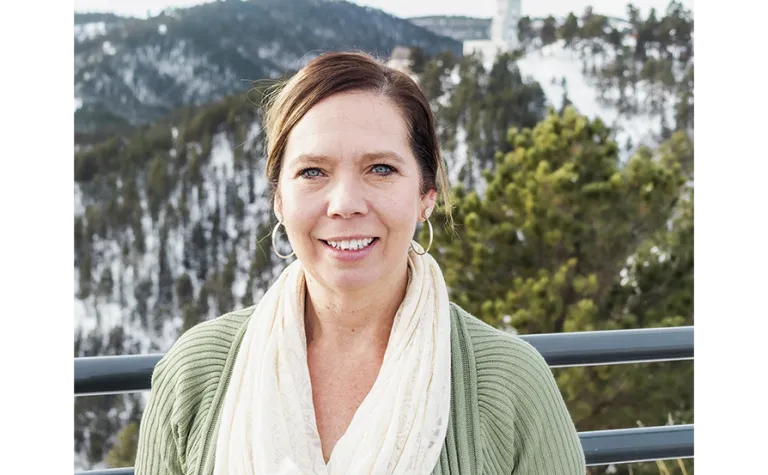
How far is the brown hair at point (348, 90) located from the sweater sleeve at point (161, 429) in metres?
0.39

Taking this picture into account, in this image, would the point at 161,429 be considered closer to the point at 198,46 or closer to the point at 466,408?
the point at 466,408

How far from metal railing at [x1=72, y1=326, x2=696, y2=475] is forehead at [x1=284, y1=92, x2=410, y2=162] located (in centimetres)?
48

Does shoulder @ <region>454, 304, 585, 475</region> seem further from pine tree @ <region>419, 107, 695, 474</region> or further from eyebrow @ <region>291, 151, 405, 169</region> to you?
pine tree @ <region>419, 107, 695, 474</region>

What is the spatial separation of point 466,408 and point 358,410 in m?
0.18

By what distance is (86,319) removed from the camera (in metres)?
25.5

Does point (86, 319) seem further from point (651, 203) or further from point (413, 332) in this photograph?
point (413, 332)

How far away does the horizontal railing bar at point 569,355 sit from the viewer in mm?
1586

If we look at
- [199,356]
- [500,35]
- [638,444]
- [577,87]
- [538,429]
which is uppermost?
[500,35]

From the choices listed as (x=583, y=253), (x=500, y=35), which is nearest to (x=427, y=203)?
(x=583, y=253)

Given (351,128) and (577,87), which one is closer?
(351,128)

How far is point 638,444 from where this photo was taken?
71.7 inches

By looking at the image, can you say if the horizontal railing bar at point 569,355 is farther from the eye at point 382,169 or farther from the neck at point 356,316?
the eye at point 382,169
